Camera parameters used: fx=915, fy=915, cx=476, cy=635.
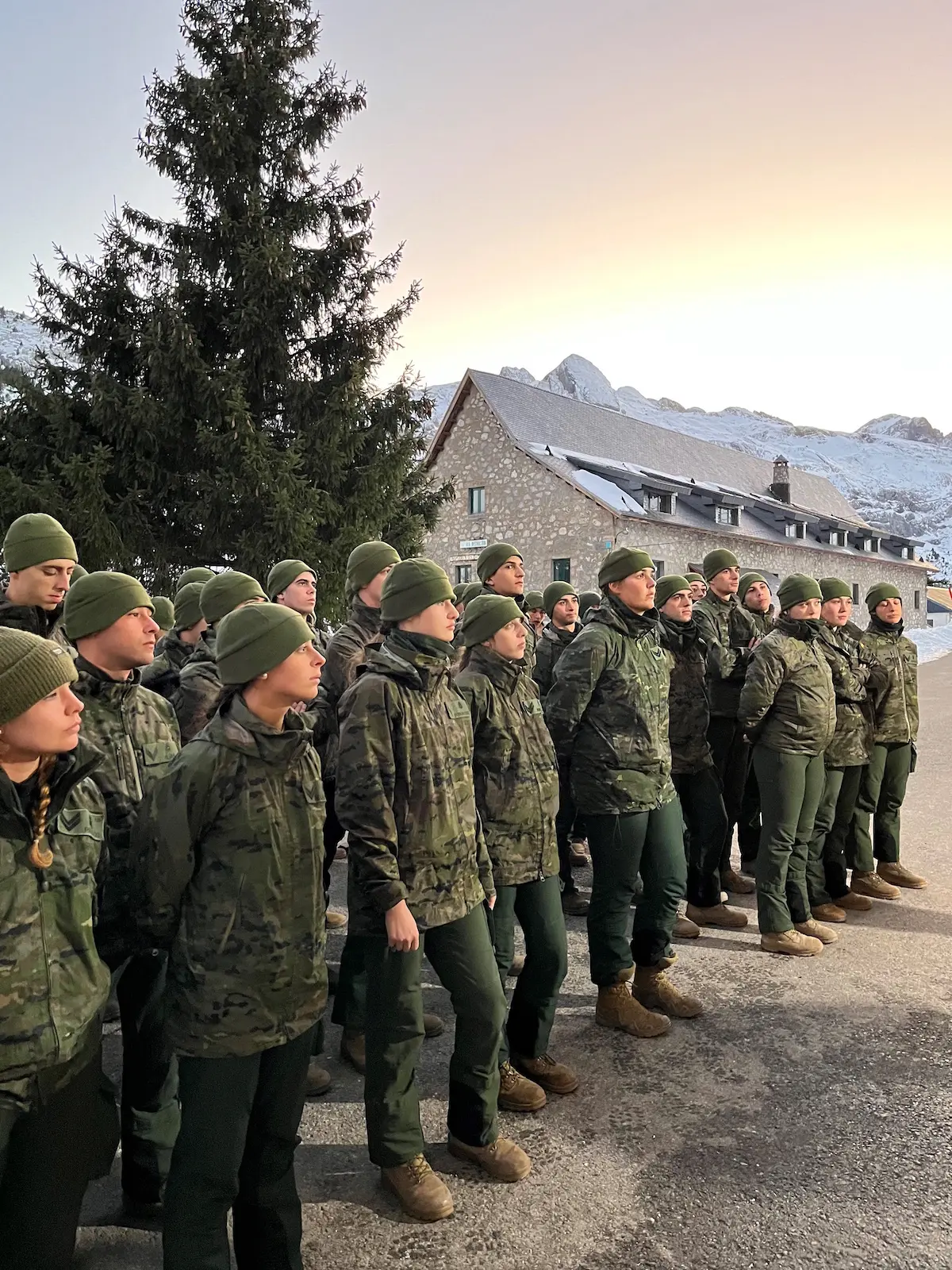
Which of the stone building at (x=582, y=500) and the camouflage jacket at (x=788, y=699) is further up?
the stone building at (x=582, y=500)

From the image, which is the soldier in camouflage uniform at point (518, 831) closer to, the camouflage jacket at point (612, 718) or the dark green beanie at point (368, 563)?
the camouflage jacket at point (612, 718)

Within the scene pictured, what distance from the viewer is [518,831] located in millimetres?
3760

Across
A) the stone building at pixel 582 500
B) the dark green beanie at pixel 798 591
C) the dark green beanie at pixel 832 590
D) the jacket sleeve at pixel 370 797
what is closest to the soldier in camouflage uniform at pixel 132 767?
the jacket sleeve at pixel 370 797

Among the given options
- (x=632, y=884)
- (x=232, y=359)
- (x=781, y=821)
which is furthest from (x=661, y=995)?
(x=232, y=359)

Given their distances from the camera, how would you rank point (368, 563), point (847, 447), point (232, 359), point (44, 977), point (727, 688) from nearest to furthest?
1. point (44, 977)
2. point (368, 563)
3. point (727, 688)
4. point (232, 359)
5. point (847, 447)

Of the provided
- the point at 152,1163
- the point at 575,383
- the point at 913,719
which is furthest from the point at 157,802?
the point at 575,383

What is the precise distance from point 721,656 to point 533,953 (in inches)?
131

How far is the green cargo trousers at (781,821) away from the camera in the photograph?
17.7 feet

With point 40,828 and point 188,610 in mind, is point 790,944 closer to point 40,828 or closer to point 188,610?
point 188,610

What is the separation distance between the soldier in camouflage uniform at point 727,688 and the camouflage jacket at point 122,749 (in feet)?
13.8

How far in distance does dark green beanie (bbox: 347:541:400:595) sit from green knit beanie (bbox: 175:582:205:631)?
91 centimetres

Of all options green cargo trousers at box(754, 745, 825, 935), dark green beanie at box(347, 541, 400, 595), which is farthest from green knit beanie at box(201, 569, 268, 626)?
green cargo trousers at box(754, 745, 825, 935)

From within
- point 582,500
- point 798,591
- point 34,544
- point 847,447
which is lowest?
point 34,544

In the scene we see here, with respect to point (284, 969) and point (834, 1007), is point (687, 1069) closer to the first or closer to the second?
point (834, 1007)
